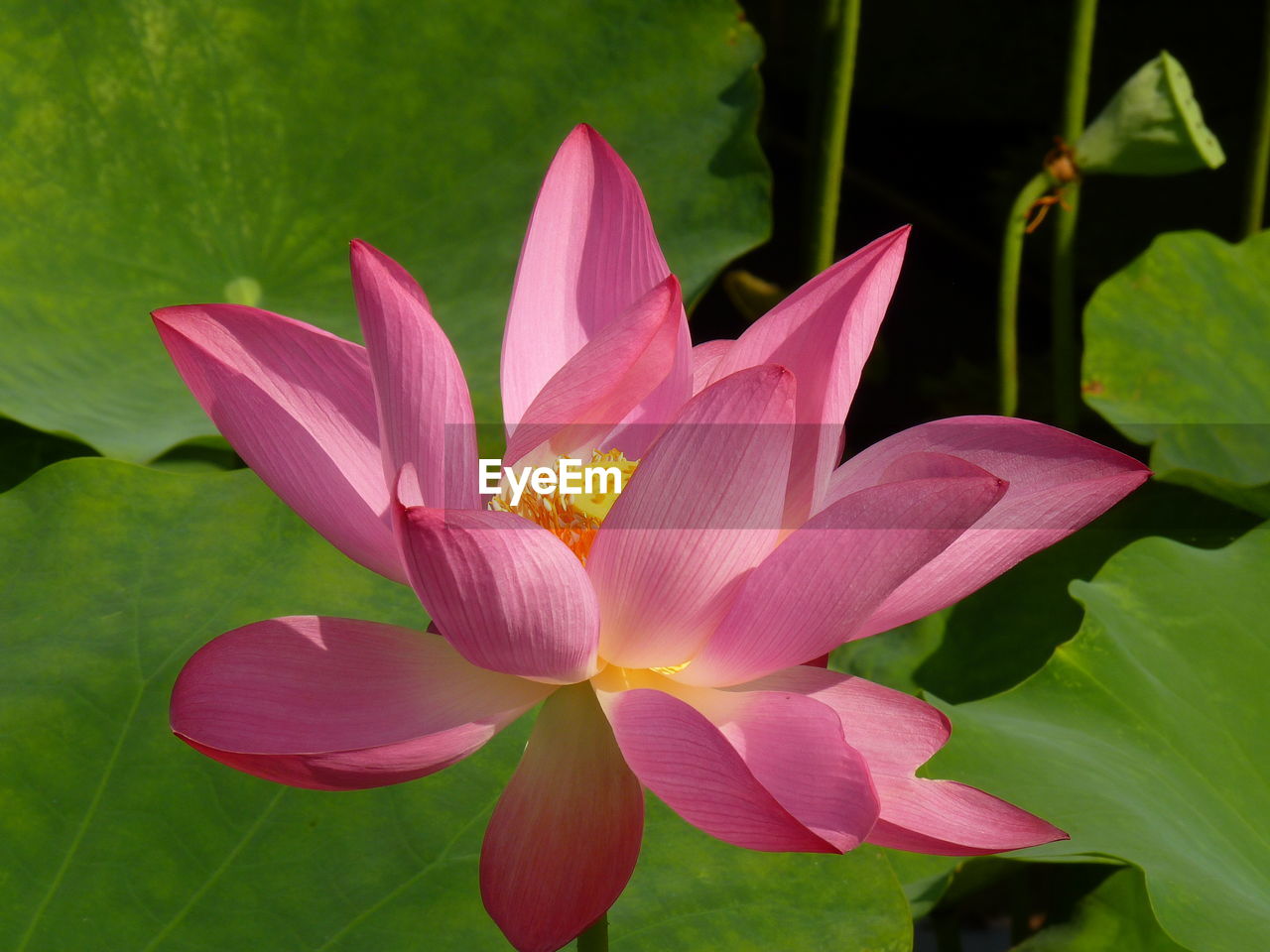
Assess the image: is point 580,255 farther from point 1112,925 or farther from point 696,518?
point 1112,925

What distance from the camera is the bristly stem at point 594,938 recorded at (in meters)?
0.56

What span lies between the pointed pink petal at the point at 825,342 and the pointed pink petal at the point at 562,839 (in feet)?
0.51

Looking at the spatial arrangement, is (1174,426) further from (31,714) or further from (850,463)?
(31,714)

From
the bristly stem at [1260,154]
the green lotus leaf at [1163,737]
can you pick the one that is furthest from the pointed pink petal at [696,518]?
the bristly stem at [1260,154]

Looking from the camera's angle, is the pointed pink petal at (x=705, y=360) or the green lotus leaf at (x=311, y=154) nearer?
the pointed pink petal at (x=705, y=360)

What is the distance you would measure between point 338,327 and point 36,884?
2.20 ft

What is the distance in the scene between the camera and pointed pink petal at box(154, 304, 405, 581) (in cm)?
56

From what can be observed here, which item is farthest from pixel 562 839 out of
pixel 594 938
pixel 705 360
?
pixel 705 360

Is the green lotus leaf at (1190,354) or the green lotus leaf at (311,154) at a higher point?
the green lotus leaf at (311,154)

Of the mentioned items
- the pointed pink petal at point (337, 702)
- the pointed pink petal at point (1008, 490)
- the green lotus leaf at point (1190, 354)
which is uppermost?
the pointed pink petal at point (1008, 490)

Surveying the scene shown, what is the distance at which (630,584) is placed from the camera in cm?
52

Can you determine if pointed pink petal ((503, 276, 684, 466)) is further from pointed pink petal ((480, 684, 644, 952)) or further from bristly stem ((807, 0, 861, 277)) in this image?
bristly stem ((807, 0, 861, 277))

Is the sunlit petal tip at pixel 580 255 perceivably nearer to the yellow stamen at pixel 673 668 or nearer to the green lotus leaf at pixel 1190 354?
the yellow stamen at pixel 673 668

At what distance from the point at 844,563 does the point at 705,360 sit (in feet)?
0.86
